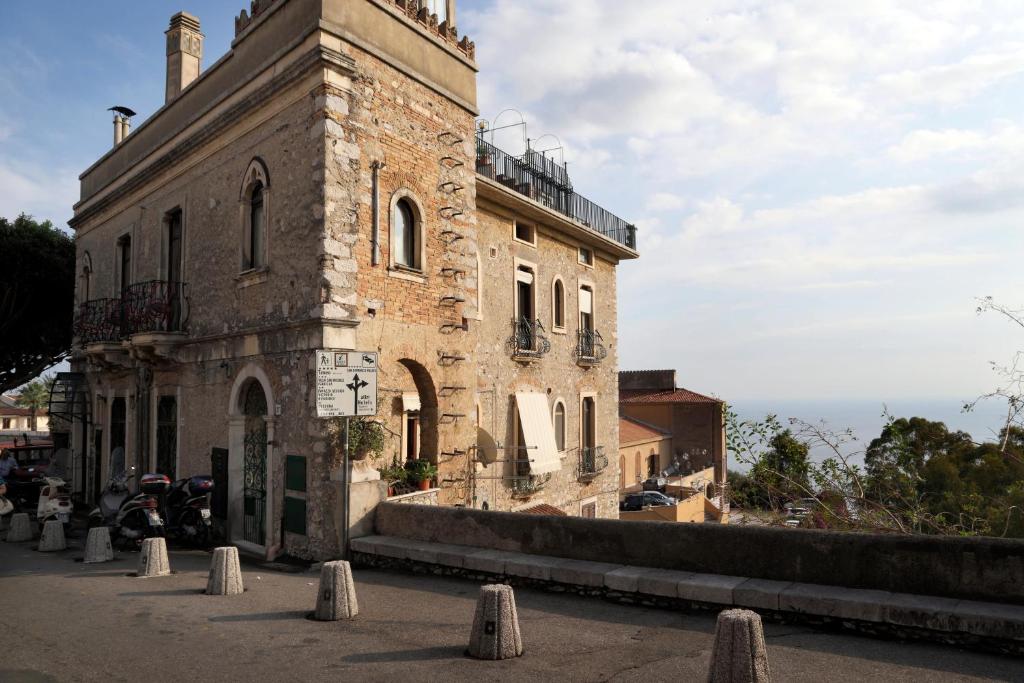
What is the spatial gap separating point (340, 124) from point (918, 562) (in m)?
9.38

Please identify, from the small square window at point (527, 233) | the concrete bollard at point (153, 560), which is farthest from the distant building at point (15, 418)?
the concrete bollard at point (153, 560)

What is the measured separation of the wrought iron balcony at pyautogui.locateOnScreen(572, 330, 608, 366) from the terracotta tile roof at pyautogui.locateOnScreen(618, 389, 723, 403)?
20.6 m

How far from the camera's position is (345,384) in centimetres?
926

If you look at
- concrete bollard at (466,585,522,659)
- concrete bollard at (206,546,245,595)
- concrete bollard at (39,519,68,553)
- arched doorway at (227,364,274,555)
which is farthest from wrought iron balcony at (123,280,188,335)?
concrete bollard at (466,585,522,659)

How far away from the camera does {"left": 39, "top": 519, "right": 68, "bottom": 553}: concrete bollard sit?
11.8 metres

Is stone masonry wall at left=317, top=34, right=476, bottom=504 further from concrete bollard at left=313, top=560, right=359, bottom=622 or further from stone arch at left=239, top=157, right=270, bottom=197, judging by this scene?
concrete bollard at left=313, top=560, right=359, bottom=622

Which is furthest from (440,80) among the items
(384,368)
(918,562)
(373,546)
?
(918,562)

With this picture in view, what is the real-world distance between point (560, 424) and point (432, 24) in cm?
1089

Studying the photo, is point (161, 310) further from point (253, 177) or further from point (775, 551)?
point (775, 551)

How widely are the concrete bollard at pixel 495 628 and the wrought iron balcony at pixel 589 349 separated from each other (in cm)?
1437

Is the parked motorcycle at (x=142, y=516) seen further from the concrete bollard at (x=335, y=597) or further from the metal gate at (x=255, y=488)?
the concrete bollard at (x=335, y=597)

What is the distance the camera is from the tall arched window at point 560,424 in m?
19.0

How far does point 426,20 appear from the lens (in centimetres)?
1260

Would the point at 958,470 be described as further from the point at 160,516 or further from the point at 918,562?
the point at 160,516
